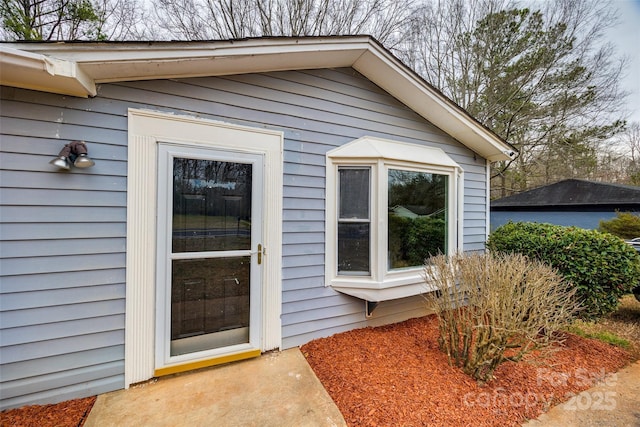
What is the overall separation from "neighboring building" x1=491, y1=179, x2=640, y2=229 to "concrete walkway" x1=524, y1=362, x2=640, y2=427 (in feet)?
26.7

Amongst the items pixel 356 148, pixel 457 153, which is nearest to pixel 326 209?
pixel 356 148

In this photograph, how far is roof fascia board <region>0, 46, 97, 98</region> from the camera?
1.83m

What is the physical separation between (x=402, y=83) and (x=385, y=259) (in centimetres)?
226

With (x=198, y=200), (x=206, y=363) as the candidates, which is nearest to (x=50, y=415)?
(x=206, y=363)

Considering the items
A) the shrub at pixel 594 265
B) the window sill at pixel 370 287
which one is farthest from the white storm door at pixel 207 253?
the shrub at pixel 594 265

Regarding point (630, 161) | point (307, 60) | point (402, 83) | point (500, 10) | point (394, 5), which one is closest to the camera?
point (307, 60)

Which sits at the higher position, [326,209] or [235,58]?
[235,58]

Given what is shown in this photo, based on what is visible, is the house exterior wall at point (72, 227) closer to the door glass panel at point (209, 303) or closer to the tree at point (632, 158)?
the door glass panel at point (209, 303)

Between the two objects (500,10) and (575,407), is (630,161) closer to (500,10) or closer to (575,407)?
(500,10)

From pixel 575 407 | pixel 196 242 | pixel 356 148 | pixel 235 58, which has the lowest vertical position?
pixel 575 407

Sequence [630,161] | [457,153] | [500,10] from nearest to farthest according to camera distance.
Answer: [457,153] → [500,10] → [630,161]

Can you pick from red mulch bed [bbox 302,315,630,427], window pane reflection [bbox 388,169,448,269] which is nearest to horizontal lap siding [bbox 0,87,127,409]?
red mulch bed [bbox 302,315,630,427]

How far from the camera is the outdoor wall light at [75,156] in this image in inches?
82.9

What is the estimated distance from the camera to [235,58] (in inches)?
102
